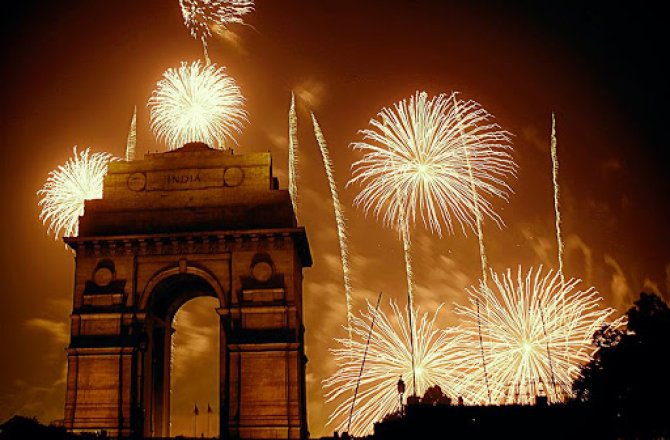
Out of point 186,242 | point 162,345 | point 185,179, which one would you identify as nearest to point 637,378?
point 186,242

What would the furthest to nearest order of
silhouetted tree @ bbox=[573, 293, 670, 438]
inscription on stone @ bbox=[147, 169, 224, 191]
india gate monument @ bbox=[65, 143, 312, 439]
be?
inscription on stone @ bbox=[147, 169, 224, 191], silhouetted tree @ bbox=[573, 293, 670, 438], india gate monument @ bbox=[65, 143, 312, 439]

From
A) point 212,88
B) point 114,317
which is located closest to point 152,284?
point 114,317

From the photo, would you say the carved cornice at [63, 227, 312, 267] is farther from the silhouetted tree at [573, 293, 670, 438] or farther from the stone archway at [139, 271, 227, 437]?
the silhouetted tree at [573, 293, 670, 438]

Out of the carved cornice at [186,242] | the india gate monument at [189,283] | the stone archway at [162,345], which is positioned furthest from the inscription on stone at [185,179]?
the stone archway at [162,345]

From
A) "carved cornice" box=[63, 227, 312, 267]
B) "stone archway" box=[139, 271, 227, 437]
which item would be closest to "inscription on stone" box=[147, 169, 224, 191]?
"carved cornice" box=[63, 227, 312, 267]

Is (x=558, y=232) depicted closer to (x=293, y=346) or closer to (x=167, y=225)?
(x=293, y=346)

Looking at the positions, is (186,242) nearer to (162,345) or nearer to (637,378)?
(162,345)

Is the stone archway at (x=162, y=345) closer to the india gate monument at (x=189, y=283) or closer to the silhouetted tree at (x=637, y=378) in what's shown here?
the india gate monument at (x=189, y=283)
